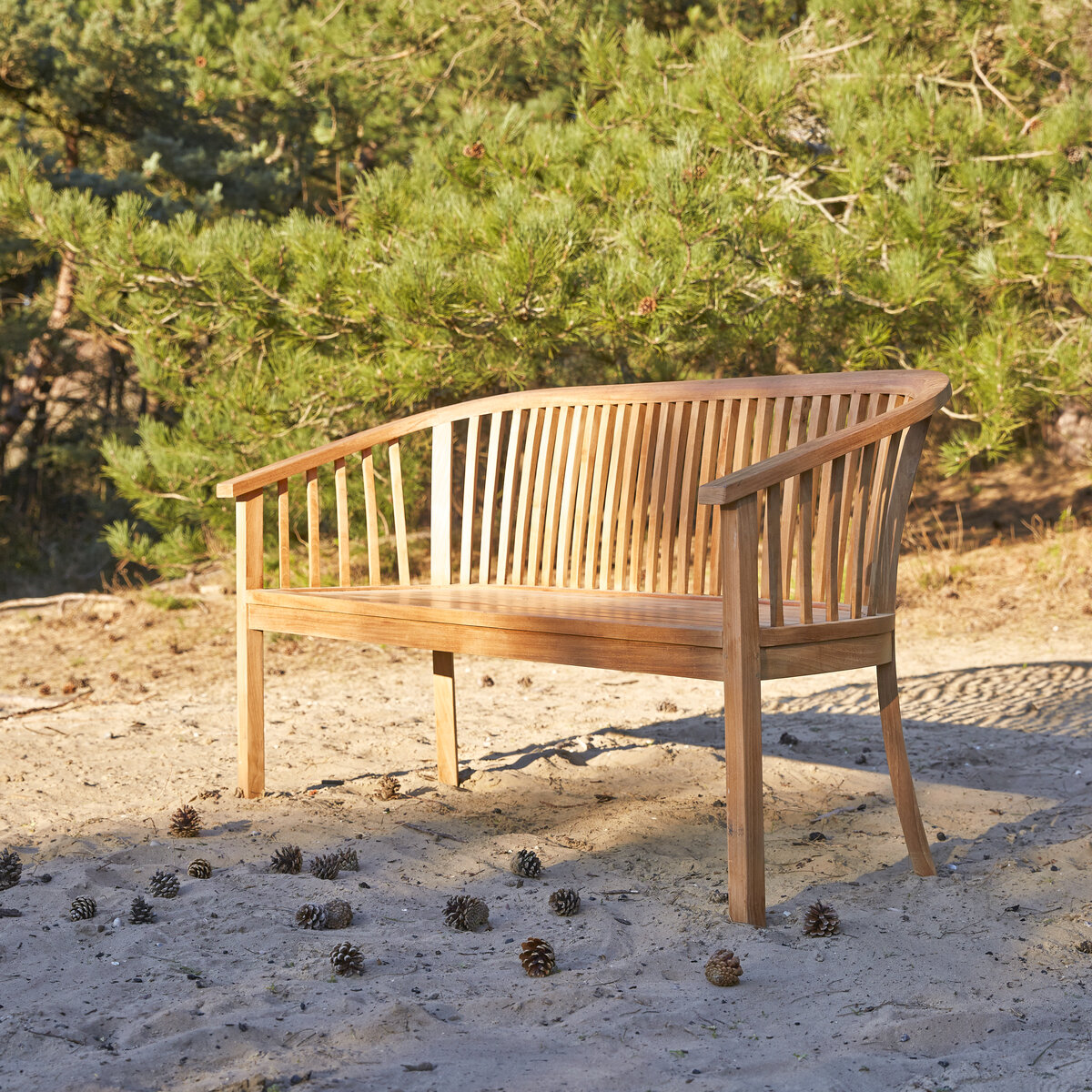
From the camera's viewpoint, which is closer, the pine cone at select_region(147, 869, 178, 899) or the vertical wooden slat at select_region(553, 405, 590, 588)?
the pine cone at select_region(147, 869, 178, 899)

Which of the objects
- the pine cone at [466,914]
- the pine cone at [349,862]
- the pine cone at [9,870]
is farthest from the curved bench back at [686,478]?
the pine cone at [9,870]

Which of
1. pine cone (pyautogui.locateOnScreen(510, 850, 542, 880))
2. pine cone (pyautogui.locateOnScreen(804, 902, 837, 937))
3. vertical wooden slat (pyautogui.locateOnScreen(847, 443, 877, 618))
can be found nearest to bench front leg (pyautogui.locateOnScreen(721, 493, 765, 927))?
pine cone (pyautogui.locateOnScreen(804, 902, 837, 937))

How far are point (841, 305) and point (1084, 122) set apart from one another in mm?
1399

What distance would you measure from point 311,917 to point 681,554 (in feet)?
4.33

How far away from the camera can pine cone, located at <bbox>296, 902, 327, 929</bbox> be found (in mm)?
1993

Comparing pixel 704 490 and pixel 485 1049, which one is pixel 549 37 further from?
pixel 485 1049

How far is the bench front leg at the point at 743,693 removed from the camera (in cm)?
190

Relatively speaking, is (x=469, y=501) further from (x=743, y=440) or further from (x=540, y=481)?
(x=743, y=440)

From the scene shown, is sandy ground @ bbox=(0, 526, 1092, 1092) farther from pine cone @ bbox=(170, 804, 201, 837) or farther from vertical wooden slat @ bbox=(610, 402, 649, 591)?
vertical wooden slat @ bbox=(610, 402, 649, 591)

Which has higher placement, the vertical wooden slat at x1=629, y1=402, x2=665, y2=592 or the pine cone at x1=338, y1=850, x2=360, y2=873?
the vertical wooden slat at x1=629, y1=402, x2=665, y2=592

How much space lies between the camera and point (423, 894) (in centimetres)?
222

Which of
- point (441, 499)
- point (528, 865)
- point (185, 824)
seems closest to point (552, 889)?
point (528, 865)

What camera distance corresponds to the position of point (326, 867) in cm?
228

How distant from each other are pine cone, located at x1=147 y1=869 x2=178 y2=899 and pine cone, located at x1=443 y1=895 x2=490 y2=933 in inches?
21.3
